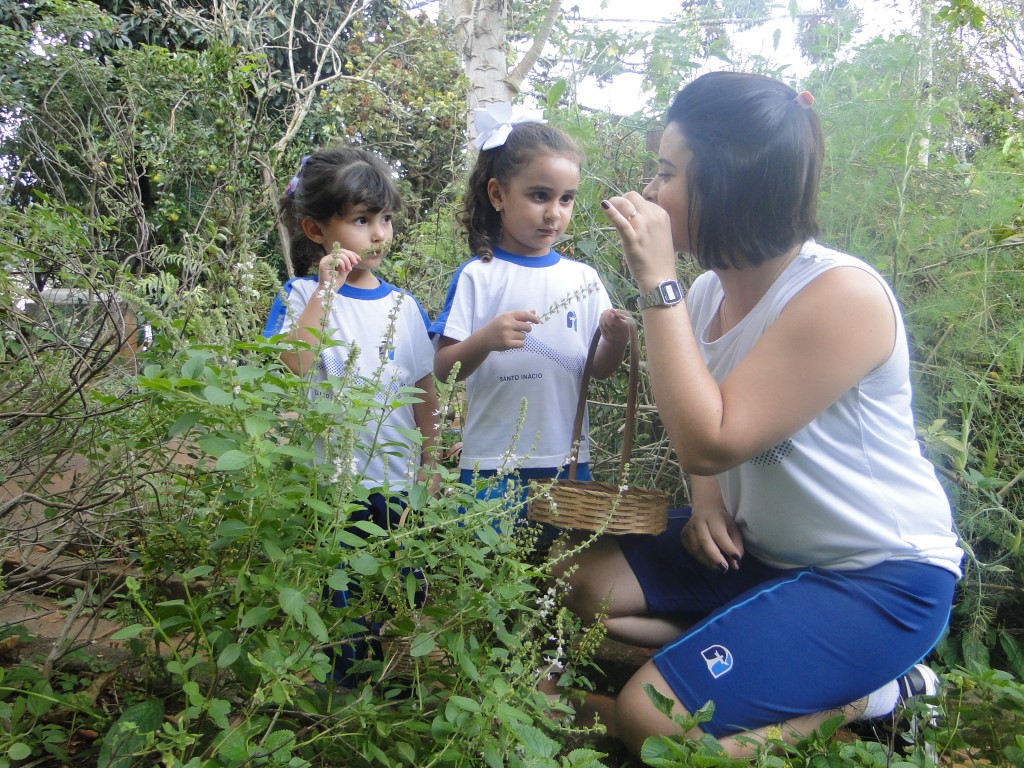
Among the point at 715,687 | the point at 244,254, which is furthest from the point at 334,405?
the point at 715,687

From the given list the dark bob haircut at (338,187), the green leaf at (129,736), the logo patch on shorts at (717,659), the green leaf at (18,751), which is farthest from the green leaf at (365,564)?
the dark bob haircut at (338,187)

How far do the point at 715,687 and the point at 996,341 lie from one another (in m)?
1.53

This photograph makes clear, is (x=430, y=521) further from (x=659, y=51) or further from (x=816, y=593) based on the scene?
(x=659, y=51)

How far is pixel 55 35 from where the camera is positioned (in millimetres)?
5203

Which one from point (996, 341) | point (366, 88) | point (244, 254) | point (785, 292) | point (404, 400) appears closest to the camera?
point (404, 400)

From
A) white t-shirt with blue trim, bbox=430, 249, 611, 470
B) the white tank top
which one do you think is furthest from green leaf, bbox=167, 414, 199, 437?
white t-shirt with blue trim, bbox=430, 249, 611, 470

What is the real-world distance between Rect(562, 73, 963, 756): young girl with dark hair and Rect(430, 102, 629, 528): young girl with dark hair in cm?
64

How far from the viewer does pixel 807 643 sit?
162 cm

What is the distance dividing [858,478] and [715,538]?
382mm

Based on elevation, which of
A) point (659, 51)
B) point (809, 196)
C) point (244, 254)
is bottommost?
point (244, 254)

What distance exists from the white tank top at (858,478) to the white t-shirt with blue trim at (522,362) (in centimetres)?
79

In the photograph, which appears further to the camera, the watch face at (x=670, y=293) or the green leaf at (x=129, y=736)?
the watch face at (x=670, y=293)

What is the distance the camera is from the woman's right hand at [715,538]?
1.89m

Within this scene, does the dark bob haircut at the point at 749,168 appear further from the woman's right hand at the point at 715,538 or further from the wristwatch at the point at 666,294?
the woman's right hand at the point at 715,538
